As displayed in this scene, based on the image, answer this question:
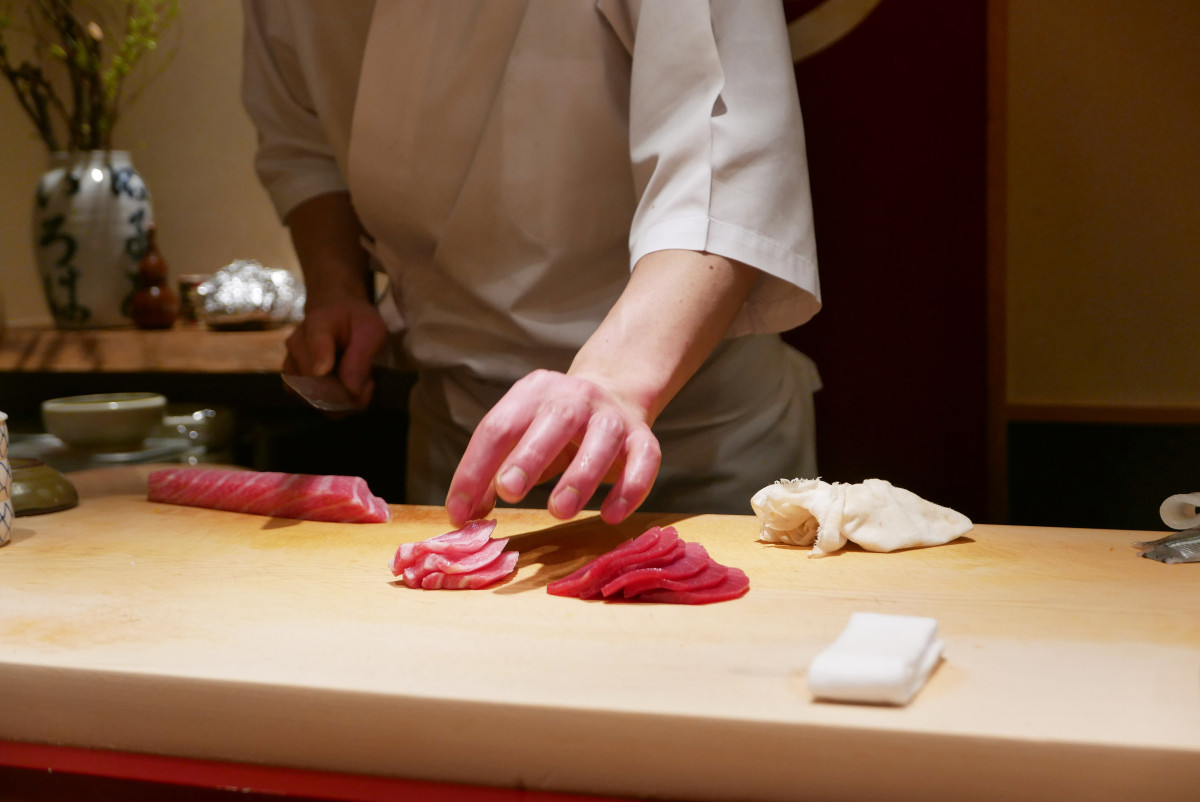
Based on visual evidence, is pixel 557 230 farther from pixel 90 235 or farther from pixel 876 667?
pixel 90 235

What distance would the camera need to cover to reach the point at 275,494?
138 centimetres

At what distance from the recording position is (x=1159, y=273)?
2225 millimetres

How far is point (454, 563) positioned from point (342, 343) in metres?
0.69

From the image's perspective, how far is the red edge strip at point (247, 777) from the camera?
0.79m

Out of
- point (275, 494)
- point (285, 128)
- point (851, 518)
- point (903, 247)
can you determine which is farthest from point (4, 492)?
point (903, 247)

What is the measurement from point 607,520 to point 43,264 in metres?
2.05

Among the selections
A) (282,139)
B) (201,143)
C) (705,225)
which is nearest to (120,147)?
(201,143)

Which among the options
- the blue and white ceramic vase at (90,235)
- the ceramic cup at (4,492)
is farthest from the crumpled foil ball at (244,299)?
the ceramic cup at (4,492)

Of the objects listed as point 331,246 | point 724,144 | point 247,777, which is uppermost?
point 724,144

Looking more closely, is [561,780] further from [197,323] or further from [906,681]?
[197,323]

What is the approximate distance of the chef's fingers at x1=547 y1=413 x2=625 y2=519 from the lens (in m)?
1.05

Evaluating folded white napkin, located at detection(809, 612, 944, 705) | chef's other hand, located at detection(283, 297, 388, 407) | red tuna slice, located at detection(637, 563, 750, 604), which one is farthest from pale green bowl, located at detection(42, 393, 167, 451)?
folded white napkin, located at detection(809, 612, 944, 705)

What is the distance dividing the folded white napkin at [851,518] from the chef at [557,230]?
0.53 ft

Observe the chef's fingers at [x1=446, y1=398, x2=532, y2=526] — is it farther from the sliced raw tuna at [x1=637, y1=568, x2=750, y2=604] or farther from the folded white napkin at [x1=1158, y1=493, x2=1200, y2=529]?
the folded white napkin at [x1=1158, y1=493, x2=1200, y2=529]
